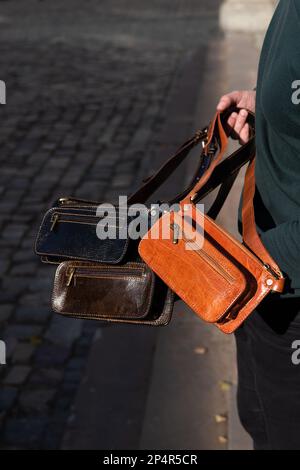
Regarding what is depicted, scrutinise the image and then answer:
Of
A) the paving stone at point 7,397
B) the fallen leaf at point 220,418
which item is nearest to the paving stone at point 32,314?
the paving stone at point 7,397

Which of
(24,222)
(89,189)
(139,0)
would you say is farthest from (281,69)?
(139,0)

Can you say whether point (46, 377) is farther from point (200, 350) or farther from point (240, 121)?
point (240, 121)

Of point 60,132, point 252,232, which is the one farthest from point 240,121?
point 60,132

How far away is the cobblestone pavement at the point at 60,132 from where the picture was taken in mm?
3910

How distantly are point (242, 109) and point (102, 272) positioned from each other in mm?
664

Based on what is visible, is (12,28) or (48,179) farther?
(12,28)

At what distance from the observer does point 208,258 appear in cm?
174

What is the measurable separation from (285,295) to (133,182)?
186 inches

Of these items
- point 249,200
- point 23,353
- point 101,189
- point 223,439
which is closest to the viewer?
point 249,200

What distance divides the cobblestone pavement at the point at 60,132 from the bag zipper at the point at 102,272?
63.4 inches

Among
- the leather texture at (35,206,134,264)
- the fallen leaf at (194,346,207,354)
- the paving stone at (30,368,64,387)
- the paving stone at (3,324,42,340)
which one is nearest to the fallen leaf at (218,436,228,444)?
the fallen leaf at (194,346,207,354)

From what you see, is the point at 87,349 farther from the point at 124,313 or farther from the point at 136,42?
the point at 136,42

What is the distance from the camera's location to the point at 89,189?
639cm

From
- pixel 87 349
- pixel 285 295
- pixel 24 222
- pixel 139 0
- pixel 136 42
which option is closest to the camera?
pixel 285 295
